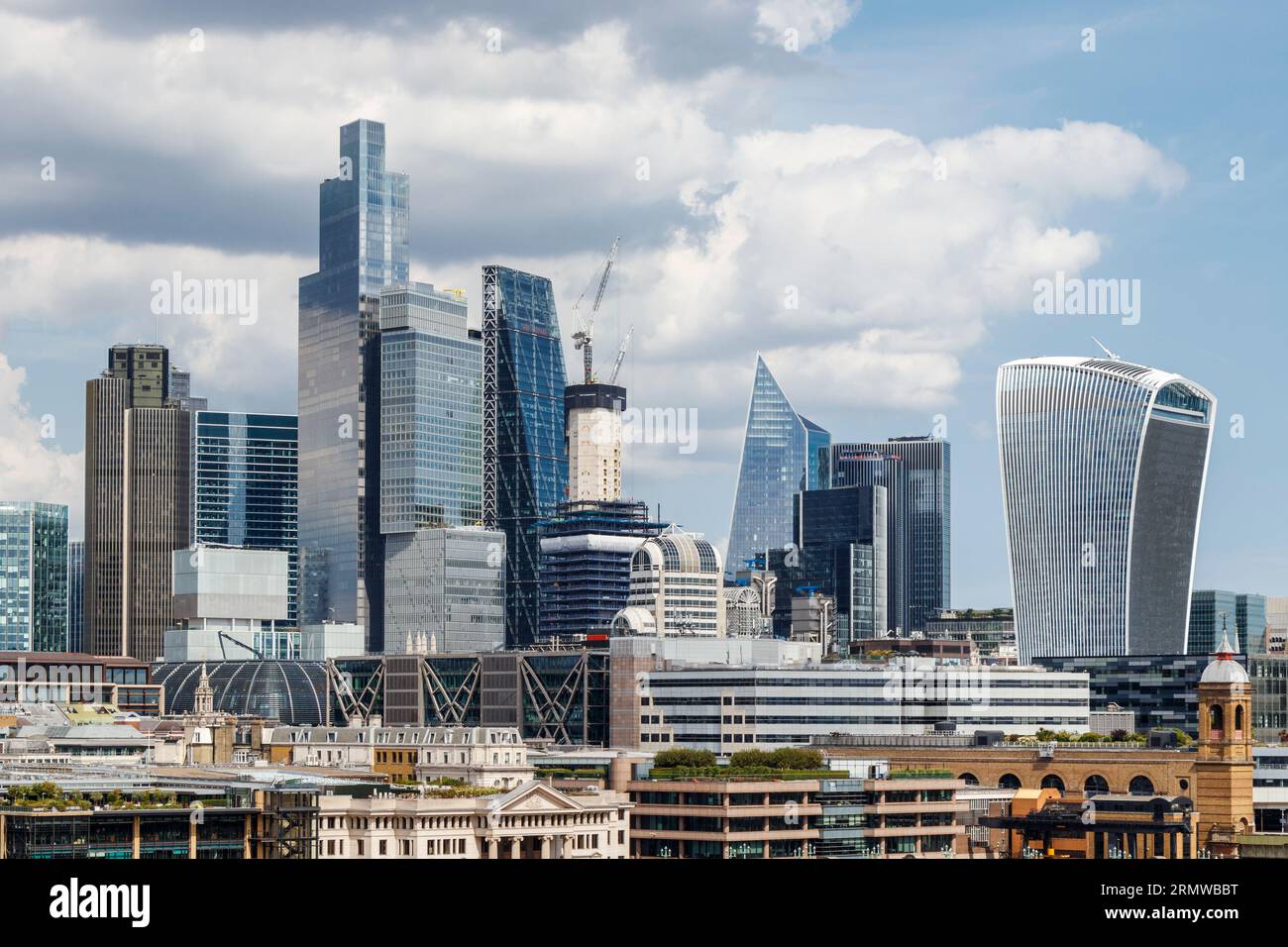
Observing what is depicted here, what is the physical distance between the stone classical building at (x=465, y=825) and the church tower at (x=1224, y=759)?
40.6 meters

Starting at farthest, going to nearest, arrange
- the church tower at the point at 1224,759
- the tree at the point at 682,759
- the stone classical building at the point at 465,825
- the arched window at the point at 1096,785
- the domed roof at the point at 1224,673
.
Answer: the arched window at the point at 1096,785, the tree at the point at 682,759, the domed roof at the point at 1224,673, the church tower at the point at 1224,759, the stone classical building at the point at 465,825

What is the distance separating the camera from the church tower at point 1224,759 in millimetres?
141750

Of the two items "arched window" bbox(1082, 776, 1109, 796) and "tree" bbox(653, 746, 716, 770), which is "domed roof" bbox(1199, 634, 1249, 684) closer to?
"arched window" bbox(1082, 776, 1109, 796)

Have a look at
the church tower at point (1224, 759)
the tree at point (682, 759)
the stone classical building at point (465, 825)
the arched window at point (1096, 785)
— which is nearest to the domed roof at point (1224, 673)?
the church tower at point (1224, 759)

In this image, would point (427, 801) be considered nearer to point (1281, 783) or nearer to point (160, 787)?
point (160, 787)

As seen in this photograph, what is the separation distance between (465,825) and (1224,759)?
52297 mm

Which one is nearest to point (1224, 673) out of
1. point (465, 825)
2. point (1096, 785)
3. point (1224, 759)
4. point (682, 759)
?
point (1224, 759)

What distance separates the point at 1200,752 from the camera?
14488 cm

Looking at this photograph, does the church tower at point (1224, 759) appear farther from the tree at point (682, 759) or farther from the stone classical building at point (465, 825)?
the tree at point (682, 759)

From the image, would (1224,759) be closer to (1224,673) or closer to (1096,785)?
(1224,673)

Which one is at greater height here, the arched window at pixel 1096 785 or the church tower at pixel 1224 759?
the church tower at pixel 1224 759

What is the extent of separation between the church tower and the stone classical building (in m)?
40.6
